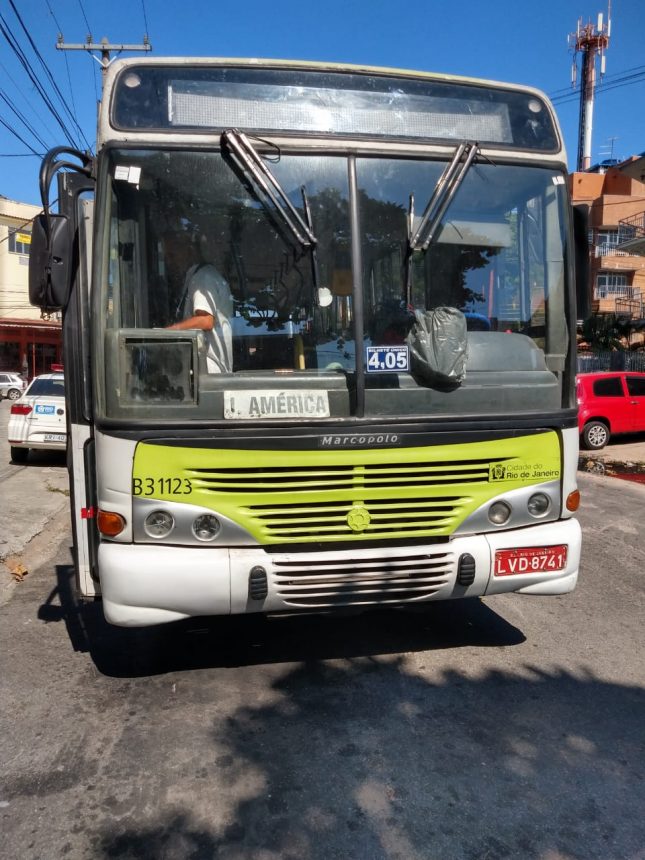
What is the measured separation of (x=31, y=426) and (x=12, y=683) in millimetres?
8962

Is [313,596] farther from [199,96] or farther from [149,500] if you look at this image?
[199,96]

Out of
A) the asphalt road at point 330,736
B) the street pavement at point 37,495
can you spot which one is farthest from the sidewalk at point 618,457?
the asphalt road at point 330,736

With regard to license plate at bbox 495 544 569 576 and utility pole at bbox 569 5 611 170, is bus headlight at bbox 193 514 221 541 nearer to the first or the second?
license plate at bbox 495 544 569 576

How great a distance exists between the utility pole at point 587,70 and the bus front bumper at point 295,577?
57198mm

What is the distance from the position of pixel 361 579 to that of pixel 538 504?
1104 millimetres

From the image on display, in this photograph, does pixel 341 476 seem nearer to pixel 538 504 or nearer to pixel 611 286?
pixel 538 504

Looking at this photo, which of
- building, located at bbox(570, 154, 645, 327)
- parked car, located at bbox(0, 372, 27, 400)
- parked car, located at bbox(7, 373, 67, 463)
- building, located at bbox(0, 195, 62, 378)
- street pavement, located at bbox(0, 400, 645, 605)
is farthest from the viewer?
building, located at bbox(0, 195, 62, 378)

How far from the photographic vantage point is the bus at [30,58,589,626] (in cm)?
366

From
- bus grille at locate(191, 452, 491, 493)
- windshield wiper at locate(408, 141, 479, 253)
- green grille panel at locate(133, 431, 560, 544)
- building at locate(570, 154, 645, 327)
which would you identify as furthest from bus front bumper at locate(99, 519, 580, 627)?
building at locate(570, 154, 645, 327)

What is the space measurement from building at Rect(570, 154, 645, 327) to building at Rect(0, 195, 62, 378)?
30356 mm

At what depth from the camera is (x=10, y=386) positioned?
117ft

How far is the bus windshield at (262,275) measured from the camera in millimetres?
3686

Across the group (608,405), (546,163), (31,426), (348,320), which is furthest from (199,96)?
(608,405)

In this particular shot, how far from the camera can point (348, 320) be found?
378 cm
